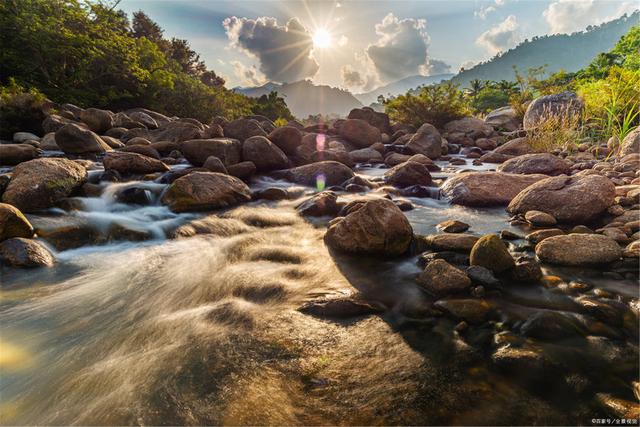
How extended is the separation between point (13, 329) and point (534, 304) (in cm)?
443

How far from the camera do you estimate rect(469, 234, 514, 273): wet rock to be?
3178mm

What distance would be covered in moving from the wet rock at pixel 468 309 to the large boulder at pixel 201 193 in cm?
460

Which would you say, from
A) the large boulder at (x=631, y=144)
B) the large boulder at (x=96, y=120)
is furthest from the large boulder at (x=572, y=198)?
the large boulder at (x=96, y=120)

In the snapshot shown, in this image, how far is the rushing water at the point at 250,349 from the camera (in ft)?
6.00

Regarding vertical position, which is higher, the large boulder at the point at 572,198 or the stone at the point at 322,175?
the stone at the point at 322,175

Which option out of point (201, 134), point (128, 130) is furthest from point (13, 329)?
point (128, 130)

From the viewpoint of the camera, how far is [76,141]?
879 centimetres

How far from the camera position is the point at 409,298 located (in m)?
2.98

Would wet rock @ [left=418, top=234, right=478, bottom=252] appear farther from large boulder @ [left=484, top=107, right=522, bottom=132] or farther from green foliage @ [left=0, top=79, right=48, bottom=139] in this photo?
large boulder @ [left=484, top=107, right=522, bottom=132]

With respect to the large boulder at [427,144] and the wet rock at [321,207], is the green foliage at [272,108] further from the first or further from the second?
the wet rock at [321,207]

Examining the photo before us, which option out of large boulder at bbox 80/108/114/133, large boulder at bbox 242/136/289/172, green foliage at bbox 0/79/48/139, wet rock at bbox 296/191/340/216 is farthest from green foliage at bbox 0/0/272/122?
wet rock at bbox 296/191/340/216

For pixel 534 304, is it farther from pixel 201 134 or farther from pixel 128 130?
pixel 128 130

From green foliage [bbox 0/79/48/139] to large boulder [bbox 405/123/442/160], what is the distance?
1401 cm

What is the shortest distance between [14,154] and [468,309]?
10561mm
